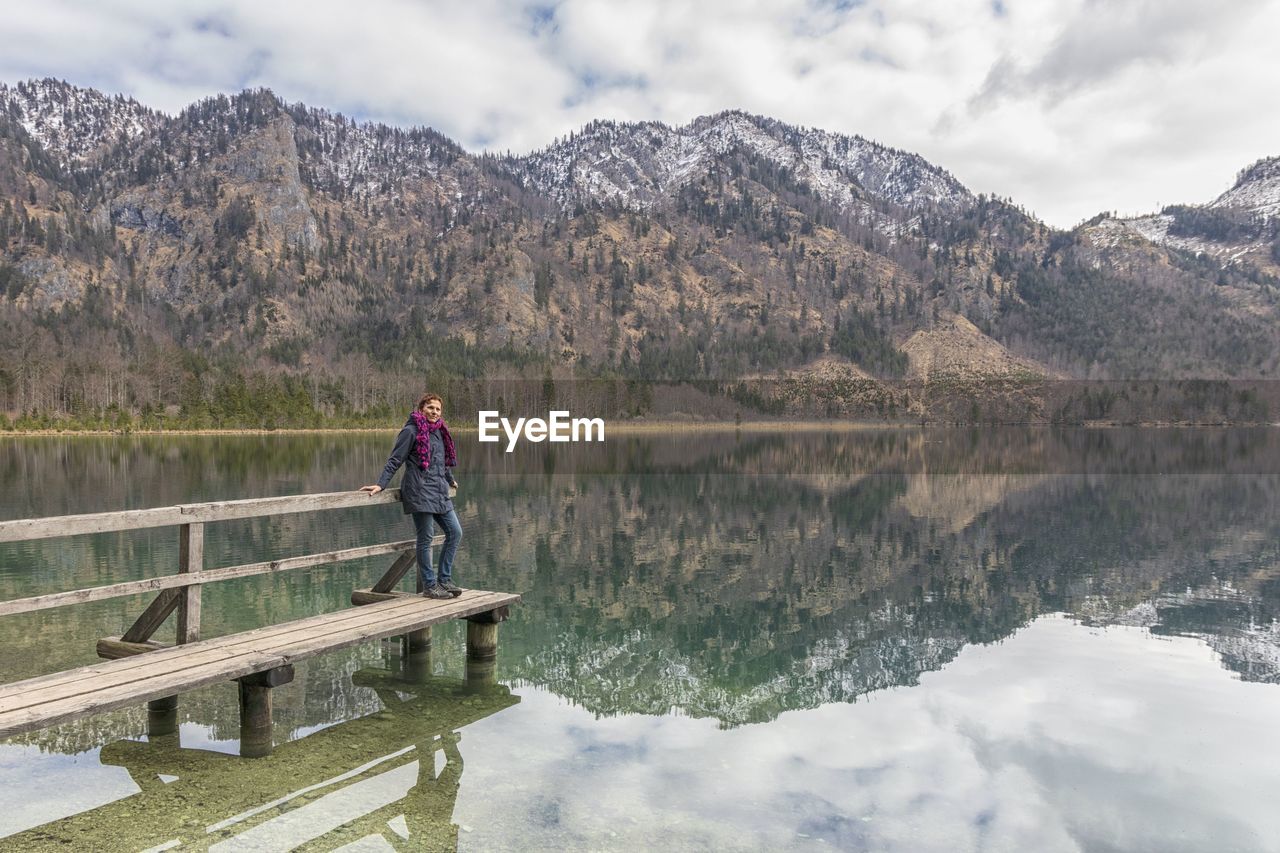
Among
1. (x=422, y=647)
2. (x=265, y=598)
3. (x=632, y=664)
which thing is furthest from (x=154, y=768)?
(x=265, y=598)

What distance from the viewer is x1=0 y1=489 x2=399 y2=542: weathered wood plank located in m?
8.93

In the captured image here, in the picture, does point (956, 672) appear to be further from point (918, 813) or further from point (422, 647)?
point (422, 647)

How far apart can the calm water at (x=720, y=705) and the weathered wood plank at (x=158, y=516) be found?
2689mm

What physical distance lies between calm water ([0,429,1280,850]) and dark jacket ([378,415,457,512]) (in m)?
2.80

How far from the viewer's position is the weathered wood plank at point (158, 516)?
8.93 m

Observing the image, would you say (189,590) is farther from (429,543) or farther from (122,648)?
(429,543)

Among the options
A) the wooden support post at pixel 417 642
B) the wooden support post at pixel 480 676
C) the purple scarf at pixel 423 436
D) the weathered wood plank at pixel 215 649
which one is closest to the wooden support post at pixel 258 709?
the weathered wood plank at pixel 215 649

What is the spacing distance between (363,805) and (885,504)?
123ft

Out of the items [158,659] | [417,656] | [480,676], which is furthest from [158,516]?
[480,676]

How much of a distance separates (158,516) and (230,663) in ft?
6.54

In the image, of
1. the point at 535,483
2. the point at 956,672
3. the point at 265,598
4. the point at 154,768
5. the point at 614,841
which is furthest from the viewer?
the point at 535,483

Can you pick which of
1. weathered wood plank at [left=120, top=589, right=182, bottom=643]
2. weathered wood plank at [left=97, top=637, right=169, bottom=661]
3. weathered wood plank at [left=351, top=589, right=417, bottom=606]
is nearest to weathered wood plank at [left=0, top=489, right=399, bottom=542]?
weathered wood plank at [left=120, top=589, right=182, bottom=643]

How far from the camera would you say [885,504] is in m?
43.3

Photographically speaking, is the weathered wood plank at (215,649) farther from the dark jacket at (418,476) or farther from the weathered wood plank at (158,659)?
the dark jacket at (418,476)
